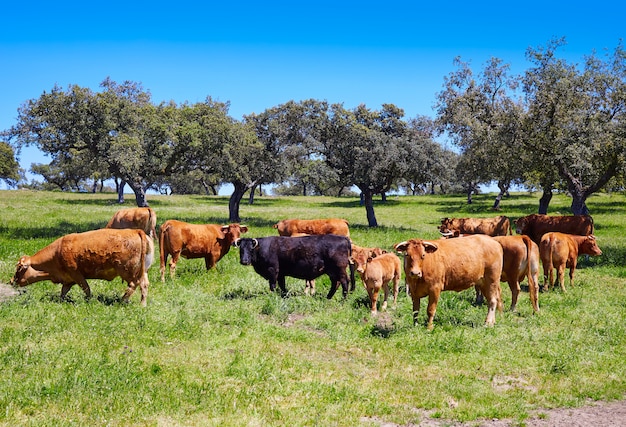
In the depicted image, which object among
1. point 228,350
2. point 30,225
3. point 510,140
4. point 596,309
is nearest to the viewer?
point 228,350

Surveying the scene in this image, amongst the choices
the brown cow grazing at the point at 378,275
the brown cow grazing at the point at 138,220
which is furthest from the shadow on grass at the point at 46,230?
the brown cow grazing at the point at 378,275

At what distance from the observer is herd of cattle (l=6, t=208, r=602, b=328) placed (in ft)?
37.5

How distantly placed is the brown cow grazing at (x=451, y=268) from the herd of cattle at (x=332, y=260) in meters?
0.02

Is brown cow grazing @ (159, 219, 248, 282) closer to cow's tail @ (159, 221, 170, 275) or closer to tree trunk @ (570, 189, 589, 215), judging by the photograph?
cow's tail @ (159, 221, 170, 275)

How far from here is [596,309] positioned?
42.3ft

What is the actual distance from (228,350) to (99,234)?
4707 millimetres

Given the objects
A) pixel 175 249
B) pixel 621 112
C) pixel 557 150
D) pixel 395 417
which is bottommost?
pixel 395 417

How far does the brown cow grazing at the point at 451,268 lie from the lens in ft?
36.0

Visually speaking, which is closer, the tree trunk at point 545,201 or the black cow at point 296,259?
the black cow at point 296,259

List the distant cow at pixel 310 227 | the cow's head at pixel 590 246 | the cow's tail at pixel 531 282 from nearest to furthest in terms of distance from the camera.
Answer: the cow's tail at pixel 531 282, the cow's head at pixel 590 246, the distant cow at pixel 310 227

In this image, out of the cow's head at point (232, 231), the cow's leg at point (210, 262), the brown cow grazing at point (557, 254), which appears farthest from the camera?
the cow's head at point (232, 231)

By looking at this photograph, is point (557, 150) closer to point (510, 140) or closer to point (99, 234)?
point (510, 140)

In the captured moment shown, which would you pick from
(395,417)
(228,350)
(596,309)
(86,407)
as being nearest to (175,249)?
(228,350)

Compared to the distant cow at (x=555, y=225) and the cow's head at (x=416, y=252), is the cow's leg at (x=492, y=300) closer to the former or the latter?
the cow's head at (x=416, y=252)
